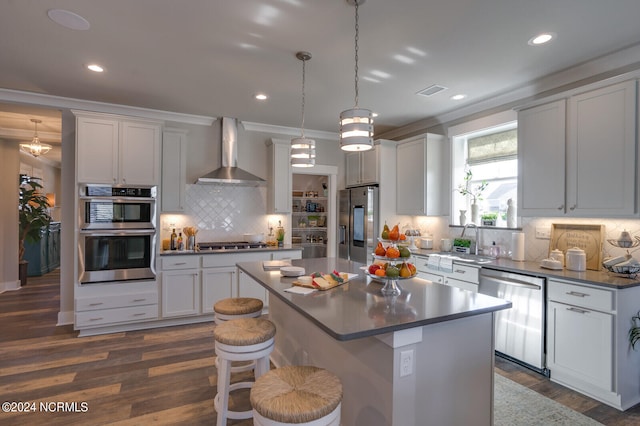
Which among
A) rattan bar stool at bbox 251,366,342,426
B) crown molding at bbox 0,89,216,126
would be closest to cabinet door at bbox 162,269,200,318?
crown molding at bbox 0,89,216,126

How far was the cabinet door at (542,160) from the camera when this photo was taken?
3.15 meters

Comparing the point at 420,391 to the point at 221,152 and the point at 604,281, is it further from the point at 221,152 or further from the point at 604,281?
the point at 221,152

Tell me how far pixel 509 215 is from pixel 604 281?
1.44 meters

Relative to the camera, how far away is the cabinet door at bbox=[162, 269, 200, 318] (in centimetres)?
422

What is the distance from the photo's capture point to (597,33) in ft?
8.41

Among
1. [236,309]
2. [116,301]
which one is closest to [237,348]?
[236,309]

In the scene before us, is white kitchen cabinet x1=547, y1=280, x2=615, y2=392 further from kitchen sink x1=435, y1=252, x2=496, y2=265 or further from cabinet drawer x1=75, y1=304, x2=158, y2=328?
cabinet drawer x1=75, y1=304, x2=158, y2=328

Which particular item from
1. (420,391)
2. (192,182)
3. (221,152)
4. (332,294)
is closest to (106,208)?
(192,182)

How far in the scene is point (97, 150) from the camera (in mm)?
3949

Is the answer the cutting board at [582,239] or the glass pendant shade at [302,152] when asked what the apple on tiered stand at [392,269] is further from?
the cutting board at [582,239]

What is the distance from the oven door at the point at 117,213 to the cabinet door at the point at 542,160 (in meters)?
4.20

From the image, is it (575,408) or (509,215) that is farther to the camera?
(509,215)

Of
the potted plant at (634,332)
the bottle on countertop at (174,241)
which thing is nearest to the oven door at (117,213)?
the bottle on countertop at (174,241)

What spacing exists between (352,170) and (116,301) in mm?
3827
